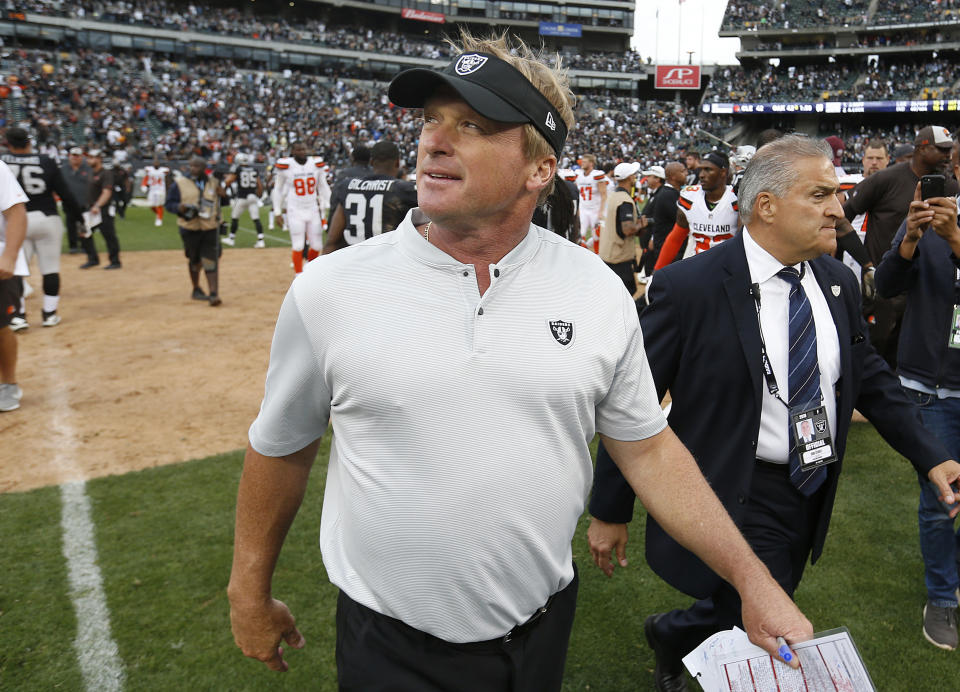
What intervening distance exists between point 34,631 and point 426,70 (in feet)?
11.4

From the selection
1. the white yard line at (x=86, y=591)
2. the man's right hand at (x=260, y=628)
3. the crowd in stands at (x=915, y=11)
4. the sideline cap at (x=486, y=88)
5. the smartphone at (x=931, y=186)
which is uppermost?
the crowd in stands at (x=915, y=11)

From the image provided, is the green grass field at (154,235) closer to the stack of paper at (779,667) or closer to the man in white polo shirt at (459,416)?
the man in white polo shirt at (459,416)

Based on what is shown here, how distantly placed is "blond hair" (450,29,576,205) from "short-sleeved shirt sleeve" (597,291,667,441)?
466 millimetres

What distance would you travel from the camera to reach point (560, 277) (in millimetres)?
1788

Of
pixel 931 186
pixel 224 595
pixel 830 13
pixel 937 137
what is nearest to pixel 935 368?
pixel 931 186

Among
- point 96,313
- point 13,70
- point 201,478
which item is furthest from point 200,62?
point 201,478

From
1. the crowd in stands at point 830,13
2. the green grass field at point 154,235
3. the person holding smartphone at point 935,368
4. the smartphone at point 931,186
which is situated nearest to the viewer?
the smartphone at point 931,186

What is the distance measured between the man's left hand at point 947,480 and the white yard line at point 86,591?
3517 millimetres

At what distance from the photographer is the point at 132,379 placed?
293 inches

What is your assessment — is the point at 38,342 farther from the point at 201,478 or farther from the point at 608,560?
the point at 608,560

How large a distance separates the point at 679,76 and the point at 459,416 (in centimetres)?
7317

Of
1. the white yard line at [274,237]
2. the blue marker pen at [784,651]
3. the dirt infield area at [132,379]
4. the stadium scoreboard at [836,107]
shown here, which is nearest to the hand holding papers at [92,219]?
the dirt infield area at [132,379]

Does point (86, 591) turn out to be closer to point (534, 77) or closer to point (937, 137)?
point (534, 77)

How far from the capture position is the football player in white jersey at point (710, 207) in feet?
21.7
